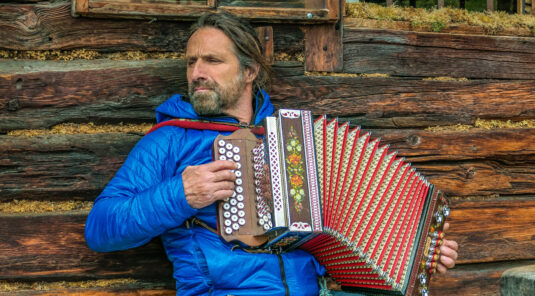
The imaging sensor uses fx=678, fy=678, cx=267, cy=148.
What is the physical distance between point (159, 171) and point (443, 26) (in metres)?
1.94

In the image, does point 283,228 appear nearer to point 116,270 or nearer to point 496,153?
point 116,270

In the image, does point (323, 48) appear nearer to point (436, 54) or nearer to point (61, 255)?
point (436, 54)

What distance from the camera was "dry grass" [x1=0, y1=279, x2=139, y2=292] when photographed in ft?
10.6

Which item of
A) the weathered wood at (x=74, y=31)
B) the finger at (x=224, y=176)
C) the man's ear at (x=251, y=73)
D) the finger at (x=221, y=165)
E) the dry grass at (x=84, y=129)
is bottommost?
the finger at (x=224, y=176)

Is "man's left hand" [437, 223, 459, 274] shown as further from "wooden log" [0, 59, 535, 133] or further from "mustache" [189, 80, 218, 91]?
"mustache" [189, 80, 218, 91]

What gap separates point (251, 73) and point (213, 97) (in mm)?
356

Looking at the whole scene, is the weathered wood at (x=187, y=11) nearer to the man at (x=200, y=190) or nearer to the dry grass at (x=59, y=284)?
the man at (x=200, y=190)

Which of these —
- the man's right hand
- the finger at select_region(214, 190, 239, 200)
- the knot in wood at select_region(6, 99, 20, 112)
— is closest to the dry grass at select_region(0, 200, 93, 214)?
the knot in wood at select_region(6, 99, 20, 112)

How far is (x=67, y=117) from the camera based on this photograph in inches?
131

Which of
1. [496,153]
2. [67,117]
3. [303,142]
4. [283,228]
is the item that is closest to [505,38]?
[496,153]

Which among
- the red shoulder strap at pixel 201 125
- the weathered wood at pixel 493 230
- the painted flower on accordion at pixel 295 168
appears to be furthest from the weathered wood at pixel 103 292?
the weathered wood at pixel 493 230

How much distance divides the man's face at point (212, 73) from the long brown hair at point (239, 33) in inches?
1.1

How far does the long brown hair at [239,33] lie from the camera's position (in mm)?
3240

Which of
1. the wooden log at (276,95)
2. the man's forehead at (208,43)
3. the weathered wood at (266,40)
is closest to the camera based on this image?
the man's forehead at (208,43)
